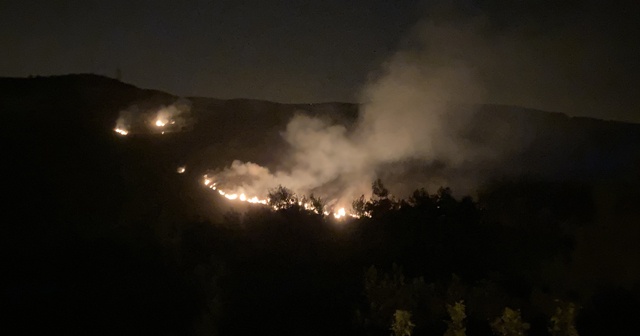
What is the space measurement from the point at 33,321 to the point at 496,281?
595 centimetres

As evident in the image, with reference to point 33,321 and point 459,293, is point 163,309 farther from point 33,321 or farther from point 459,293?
point 459,293

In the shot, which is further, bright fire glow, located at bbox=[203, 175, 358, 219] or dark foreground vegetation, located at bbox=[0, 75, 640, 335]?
bright fire glow, located at bbox=[203, 175, 358, 219]

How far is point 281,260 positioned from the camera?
8.27 meters

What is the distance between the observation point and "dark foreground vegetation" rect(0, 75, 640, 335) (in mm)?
6910

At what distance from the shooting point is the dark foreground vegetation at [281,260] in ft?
22.7

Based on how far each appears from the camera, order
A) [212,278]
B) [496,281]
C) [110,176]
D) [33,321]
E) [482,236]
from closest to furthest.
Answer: [33,321] < [212,278] < [496,281] < [482,236] < [110,176]

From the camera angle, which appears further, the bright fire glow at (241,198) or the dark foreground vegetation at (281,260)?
the bright fire glow at (241,198)

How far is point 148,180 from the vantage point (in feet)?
34.7

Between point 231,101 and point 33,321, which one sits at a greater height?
point 231,101

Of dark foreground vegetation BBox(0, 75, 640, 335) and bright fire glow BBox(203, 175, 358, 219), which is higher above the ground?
bright fire glow BBox(203, 175, 358, 219)

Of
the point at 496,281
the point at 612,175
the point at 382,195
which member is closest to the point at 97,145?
the point at 382,195

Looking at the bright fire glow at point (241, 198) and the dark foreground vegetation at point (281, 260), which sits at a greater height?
the bright fire glow at point (241, 198)

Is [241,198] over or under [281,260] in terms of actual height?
over

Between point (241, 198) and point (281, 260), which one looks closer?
point (281, 260)
